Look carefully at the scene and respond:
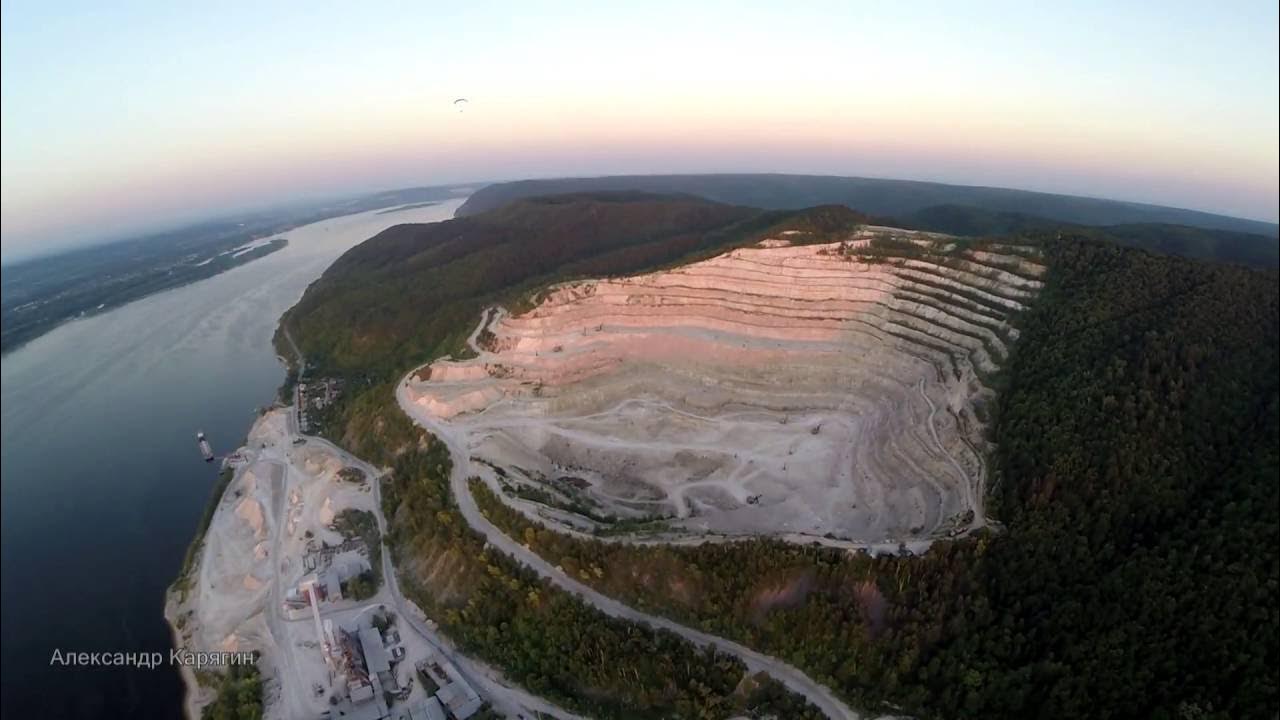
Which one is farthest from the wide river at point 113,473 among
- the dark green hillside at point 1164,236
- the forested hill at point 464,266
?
the dark green hillside at point 1164,236

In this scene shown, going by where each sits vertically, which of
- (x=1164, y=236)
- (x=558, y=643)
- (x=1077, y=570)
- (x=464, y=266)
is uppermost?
(x=1164, y=236)

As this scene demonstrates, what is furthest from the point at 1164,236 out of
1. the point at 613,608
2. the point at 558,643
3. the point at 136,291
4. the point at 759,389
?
the point at 136,291

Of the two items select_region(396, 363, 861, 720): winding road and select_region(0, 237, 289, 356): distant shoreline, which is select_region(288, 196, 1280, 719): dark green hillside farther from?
select_region(0, 237, 289, 356): distant shoreline

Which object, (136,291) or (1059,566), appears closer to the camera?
(1059,566)

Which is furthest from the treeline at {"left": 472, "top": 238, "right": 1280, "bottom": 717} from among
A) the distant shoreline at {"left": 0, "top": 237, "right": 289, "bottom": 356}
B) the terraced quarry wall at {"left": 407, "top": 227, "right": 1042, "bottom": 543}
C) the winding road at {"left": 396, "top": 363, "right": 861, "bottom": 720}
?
the distant shoreline at {"left": 0, "top": 237, "right": 289, "bottom": 356}

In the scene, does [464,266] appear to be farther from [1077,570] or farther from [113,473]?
[1077,570]

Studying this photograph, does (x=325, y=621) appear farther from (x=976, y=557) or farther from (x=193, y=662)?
(x=976, y=557)

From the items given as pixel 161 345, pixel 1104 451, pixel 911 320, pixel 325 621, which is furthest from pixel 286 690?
pixel 161 345
